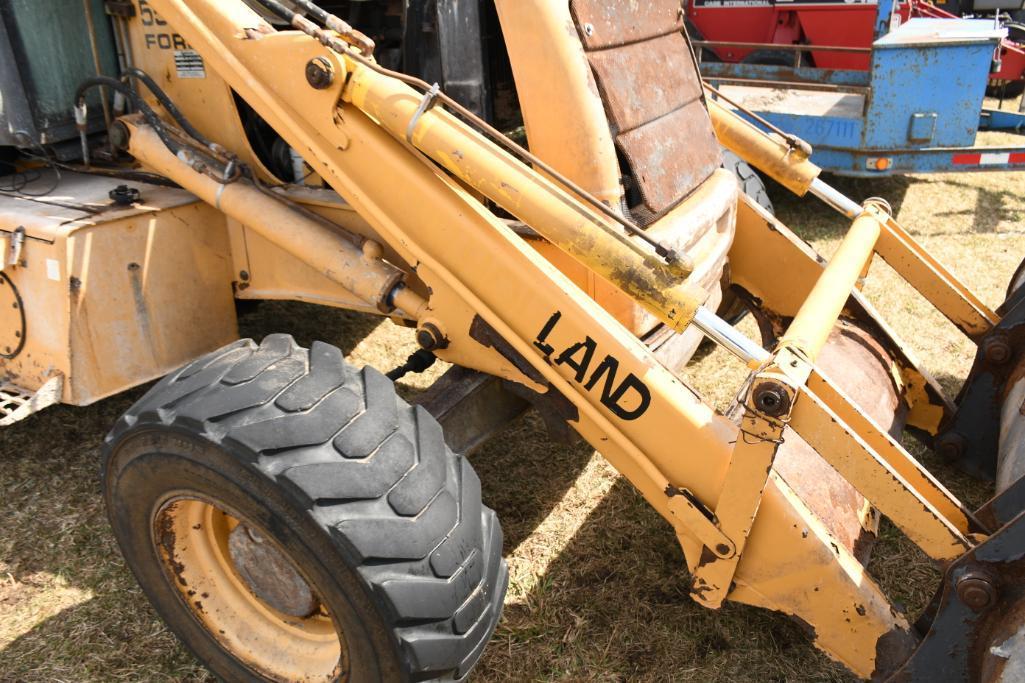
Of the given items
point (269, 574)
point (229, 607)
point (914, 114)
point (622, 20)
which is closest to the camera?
point (269, 574)

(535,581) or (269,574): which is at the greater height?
(269,574)

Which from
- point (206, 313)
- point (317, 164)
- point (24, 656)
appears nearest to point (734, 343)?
point (317, 164)

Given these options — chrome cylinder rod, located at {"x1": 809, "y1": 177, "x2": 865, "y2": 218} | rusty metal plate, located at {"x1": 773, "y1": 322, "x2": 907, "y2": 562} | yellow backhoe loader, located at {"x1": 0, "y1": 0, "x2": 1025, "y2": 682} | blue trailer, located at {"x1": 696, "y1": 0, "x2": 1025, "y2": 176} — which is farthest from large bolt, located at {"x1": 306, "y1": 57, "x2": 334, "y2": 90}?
blue trailer, located at {"x1": 696, "y1": 0, "x2": 1025, "y2": 176}

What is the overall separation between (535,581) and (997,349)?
5.85 ft

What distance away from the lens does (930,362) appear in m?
4.29

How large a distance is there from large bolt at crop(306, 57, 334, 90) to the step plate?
1.40 meters

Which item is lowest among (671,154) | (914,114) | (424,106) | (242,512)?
(242,512)

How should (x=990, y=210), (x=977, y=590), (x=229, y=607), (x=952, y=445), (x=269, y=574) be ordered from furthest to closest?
(x=990, y=210)
(x=952, y=445)
(x=229, y=607)
(x=269, y=574)
(x=977, y=590)

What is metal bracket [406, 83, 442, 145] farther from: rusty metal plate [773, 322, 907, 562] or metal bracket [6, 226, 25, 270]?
metal bracket [6, 226, 25, 270]

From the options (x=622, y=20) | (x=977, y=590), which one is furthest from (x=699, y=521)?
(x=622, y=20)

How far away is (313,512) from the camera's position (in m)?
1.95

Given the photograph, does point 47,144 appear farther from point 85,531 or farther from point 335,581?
point 335,581

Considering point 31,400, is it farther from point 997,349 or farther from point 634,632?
point 997,349

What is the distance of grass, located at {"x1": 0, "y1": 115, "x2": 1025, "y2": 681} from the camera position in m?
2.61
